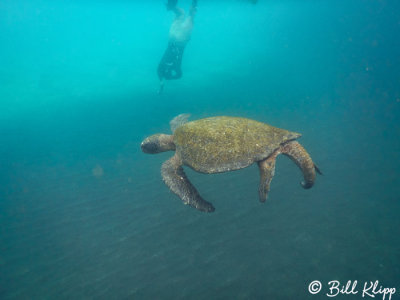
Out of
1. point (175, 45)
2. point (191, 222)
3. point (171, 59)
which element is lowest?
point (191, 222)

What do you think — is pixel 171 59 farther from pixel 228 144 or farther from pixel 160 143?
pixel 228 144

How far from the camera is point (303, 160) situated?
152 inches

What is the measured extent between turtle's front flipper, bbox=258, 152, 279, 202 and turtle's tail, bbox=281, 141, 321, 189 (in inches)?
13.1

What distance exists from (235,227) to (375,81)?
2238 cm

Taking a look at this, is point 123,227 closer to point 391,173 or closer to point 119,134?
point 119,134

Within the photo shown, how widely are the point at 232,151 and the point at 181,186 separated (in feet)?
4.02

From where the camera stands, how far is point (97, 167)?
326 inches

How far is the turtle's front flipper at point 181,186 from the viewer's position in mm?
3766

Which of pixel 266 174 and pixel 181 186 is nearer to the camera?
pixel 266 174

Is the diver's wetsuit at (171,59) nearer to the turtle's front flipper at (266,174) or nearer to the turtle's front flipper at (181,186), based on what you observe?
the turtle's front flipper at (181,186)

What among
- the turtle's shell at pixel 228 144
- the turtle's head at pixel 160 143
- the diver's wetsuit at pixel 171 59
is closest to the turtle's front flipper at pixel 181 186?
the turtle's shell at pixel 228 144

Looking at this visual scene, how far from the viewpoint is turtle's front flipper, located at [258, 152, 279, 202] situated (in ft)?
12.1

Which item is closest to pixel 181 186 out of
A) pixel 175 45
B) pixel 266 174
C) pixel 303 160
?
pixel 266 174

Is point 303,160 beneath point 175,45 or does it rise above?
beneath
